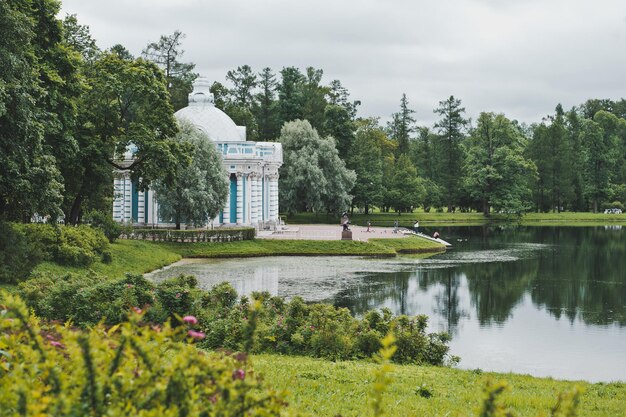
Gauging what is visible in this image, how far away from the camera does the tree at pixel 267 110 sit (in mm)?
77938

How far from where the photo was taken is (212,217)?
1599 inches

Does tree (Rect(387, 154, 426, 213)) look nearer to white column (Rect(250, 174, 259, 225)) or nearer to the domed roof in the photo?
the domed roof

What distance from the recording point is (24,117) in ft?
62.2

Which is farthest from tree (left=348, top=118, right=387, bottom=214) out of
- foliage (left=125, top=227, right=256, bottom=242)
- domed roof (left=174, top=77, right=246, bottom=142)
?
foliage (left=125, top=227, right=256, bottom=242)

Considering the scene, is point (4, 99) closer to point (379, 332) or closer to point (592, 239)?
point (379, 332)

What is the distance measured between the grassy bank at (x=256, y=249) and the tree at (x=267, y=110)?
127 ft

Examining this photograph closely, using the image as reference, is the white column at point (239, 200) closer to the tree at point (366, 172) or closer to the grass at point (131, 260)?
the grass at point (131, 260)

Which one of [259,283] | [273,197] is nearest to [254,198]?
[273,197]

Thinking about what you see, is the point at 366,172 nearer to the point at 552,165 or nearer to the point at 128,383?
the point at 552,165

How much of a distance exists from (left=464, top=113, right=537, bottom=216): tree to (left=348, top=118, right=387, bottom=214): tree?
11.8 meters

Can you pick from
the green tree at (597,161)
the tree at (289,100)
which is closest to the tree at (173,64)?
Answer: the tree at (289,100)

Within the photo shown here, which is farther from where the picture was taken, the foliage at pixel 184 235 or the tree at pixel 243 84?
the tree at pixel 243 84

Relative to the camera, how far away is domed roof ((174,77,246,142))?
154 feet

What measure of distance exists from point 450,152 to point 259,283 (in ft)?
209
